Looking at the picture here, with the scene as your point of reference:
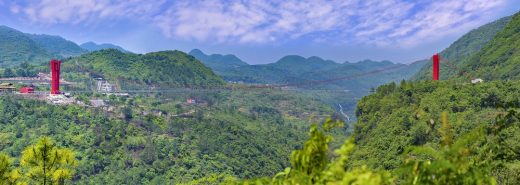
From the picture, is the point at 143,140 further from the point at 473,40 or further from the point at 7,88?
the point at 473,40

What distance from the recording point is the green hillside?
152 feet

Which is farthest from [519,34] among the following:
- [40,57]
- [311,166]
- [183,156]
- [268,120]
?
[40,57]

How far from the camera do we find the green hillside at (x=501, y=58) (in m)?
46.3

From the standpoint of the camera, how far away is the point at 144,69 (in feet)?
352

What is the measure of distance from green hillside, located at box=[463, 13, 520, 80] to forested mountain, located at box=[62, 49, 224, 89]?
64.7 m

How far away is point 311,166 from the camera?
197 cm

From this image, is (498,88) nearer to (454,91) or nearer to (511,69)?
(454,91)

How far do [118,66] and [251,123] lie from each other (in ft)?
119

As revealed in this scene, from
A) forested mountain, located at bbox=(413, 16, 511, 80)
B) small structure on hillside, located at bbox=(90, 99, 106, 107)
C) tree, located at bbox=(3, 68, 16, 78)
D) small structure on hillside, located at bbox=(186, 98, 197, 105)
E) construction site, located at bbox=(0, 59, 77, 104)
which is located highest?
forested mountain, located at bbox=(413, 16, 511, 80)

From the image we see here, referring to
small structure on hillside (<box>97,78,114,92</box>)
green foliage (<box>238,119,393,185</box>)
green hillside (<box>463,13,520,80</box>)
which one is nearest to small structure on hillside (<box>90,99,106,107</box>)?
small structure on hillside (<box>97,78,114,92</box>)

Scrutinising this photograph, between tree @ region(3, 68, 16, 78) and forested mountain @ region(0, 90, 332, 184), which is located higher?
tree @ region(3, 68, 16, 78)

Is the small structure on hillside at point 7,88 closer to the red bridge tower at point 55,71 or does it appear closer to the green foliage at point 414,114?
the red bridge tower at point 55,71

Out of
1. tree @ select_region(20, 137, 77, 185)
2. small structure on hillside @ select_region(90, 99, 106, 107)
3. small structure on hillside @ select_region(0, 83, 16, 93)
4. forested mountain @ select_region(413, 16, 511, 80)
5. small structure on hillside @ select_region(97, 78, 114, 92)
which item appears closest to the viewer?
tree @ select_region(20, 137, 77, 185)

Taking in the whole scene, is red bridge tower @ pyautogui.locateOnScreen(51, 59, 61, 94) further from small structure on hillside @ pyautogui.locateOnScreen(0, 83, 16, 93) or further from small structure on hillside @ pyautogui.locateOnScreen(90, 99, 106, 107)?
small structure on hillside @ pyautogui.locateOnScreen(0, 83, 16, 93)
